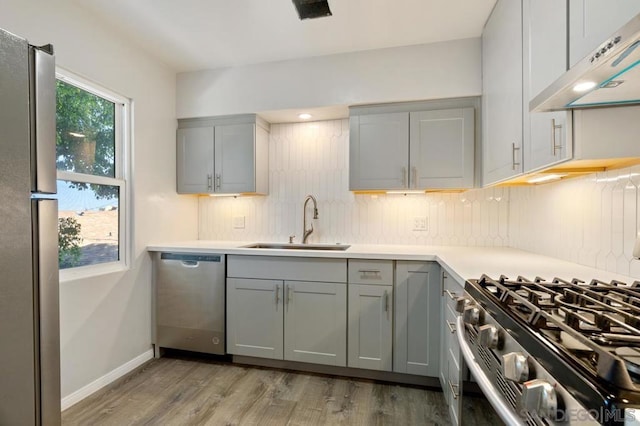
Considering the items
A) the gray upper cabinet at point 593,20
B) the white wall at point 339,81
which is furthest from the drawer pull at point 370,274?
the gray upper cabinet at point 593,20

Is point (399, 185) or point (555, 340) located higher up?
point (399, 185)

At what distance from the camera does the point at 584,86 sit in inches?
33.9

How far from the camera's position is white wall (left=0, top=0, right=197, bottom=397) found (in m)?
1.88

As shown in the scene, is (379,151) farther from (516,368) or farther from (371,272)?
(516,368)

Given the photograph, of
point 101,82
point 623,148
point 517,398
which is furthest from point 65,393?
point 623,148

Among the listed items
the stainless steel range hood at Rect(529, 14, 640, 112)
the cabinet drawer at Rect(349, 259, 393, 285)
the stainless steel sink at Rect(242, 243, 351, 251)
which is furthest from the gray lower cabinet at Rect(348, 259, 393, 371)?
the stainless steel range hood at Rect(529, 14, 640, 112)

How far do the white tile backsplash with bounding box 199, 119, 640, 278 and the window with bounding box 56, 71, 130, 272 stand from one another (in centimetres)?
94

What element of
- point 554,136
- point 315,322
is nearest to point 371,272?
point 315,322

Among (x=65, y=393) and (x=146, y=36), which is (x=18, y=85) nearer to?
(x=146, y=36)

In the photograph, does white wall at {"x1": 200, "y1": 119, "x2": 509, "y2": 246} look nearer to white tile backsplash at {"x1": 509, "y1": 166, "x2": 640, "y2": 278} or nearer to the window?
white tile backsplash at {"x1": 509, "y1": 166, "x2": 640, "y2": 278}

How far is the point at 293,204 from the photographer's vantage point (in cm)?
300

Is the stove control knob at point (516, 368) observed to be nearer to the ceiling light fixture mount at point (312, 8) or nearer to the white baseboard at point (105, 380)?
the ceiling light fixture mount at point (312, 8)

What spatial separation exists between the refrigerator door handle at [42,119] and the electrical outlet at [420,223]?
2.38 m

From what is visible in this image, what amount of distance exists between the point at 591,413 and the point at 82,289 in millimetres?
2467
